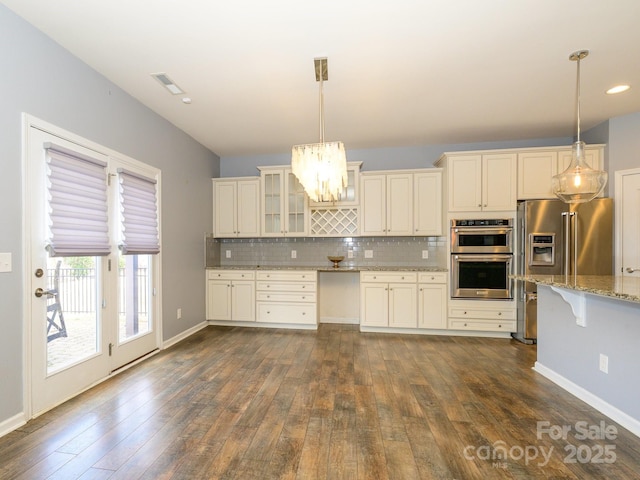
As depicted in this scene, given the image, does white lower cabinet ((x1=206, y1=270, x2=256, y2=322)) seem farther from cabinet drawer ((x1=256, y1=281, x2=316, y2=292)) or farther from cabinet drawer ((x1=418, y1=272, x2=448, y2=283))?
cabinet drawer ((x1=418, y1=272, x2=448, y2=283))

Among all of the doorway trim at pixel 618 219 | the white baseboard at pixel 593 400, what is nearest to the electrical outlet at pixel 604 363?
the white baseboard at pixel 593 400

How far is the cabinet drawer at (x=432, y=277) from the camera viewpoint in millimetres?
4160

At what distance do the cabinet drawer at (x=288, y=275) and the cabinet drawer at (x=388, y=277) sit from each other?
74cm

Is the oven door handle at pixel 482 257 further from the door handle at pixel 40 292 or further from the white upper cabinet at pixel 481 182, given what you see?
the door handle at pixel 40 292

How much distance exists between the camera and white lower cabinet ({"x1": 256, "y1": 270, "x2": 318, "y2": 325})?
4.49m

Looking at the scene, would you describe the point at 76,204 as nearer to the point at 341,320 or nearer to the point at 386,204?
the point at 386,204

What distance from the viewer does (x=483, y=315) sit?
406cm

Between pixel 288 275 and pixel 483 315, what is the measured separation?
2752 millimetres

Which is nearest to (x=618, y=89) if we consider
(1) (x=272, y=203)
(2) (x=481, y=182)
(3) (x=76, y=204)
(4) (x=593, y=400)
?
(2) (x=481, y=182)

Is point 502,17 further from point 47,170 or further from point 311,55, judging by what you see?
point 47,170

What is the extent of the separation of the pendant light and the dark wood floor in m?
1.64

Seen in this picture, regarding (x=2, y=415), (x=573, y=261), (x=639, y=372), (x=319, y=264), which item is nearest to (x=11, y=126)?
(x=2, y=415)

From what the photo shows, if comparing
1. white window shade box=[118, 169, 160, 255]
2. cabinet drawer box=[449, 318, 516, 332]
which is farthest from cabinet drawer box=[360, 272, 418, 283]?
white window shade box=[118, 169, 160, 255]

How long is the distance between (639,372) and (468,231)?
2275 millimetres
